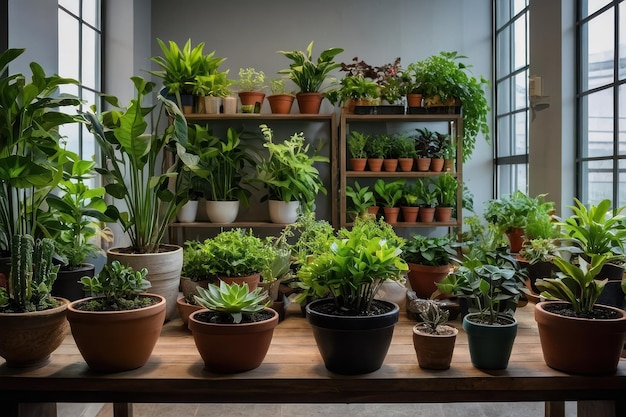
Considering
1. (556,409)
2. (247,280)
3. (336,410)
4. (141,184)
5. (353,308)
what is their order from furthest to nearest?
(336,410) < (556,409) < (141,184) < (247,280) < (353,308)

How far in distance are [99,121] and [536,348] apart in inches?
63.3

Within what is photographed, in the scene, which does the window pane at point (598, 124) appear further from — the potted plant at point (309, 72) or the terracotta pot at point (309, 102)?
the terracotta pot at point (309, 102)

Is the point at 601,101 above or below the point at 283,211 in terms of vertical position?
above

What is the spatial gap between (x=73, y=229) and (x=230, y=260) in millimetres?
660

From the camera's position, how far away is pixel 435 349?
1.44 meters

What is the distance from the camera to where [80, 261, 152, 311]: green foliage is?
4.81 ft

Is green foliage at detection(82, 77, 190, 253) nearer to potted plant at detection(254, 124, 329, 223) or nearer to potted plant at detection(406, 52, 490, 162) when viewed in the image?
potted plant at detection(254, 124, 329, 223)

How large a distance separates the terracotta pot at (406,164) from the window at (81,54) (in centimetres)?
216

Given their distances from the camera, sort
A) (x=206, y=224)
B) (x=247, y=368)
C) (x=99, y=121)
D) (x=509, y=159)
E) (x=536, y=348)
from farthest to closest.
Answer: (x=509, y=159) → (x=206, y=224) → (x=99, y=121) → (x=536, y=348) → (x=247, y=368)

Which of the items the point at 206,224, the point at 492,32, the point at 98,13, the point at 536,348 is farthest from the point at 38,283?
the point at 492,32

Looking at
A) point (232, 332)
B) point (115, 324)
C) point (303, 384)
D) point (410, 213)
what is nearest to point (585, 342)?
point (303, 384)

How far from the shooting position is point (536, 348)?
1.64 meters

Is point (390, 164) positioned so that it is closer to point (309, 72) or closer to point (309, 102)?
point (309, 102)

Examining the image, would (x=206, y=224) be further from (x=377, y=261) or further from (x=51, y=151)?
(x=377, y=261)
